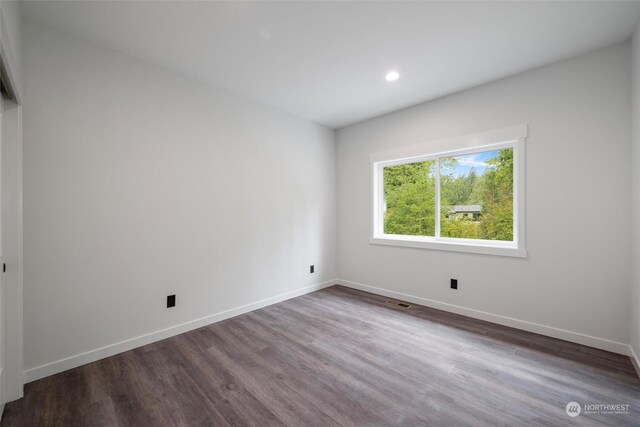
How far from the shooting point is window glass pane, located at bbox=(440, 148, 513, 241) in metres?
2.91

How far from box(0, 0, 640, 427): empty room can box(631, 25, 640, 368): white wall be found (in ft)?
0.12

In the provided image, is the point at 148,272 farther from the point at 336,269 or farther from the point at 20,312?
the point at 336,269

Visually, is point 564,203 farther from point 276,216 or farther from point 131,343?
point 131,343

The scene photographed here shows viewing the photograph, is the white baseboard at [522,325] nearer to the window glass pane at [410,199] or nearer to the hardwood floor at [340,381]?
the hardwood floor at [340,381]

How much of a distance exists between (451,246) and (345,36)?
2.46 meters

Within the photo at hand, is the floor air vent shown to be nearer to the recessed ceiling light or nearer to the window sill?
the window sill

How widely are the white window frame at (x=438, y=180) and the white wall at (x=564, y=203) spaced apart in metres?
0.07

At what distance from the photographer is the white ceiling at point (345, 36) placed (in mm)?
1862

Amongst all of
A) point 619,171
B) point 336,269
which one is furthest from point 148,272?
point 619,171

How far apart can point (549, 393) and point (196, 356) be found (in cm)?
→ 259

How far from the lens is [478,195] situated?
3115mm

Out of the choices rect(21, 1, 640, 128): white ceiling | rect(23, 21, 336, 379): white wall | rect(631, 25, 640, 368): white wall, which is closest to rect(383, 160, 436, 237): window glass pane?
rect(21, 1, 640, 128): white ceiling

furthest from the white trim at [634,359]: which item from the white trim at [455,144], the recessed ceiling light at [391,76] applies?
the recessed ceiling light at [391,76]


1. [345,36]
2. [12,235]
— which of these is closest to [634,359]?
[345,36]
